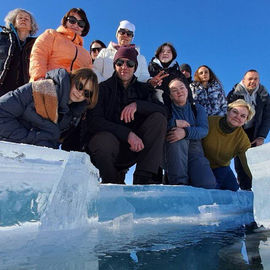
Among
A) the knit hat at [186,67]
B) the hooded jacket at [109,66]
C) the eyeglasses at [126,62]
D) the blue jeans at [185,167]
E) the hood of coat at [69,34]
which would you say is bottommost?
the blue jeans at [185,167]

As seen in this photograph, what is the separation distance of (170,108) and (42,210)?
2.21m

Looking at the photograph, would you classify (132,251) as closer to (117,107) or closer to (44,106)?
(44,106)

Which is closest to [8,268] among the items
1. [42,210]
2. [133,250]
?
[133,250]

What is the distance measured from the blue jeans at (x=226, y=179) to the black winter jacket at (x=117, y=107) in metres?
1.24

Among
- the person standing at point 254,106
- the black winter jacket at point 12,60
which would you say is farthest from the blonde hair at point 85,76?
the person standing at point 254,106

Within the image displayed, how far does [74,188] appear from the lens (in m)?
1.85

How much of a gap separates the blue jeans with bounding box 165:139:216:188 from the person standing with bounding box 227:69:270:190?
1581 millimetres

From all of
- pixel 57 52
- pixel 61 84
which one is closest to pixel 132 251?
pixel 61 84

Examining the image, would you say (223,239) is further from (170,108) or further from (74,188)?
(170,108)

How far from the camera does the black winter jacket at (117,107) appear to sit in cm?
301

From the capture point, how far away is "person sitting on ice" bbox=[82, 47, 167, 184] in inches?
112

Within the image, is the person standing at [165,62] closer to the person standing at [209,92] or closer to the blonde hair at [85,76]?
the person standing at [209,92]

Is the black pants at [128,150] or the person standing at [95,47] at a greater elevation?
the person standing at [95,47]

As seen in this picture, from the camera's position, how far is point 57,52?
3.23 metres
